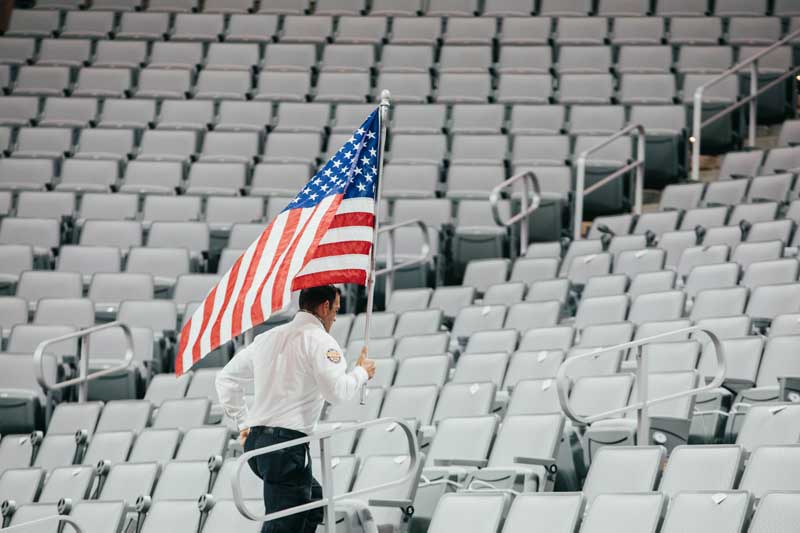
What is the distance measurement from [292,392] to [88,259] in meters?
5.13

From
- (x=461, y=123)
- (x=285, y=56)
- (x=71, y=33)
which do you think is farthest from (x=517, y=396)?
(x=71, y=33)

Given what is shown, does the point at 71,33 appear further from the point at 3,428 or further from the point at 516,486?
the point at 516,486

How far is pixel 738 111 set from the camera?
984 cm

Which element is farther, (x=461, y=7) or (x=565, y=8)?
(x=461, y=7)

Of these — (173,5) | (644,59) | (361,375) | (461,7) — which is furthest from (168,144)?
(361,375)

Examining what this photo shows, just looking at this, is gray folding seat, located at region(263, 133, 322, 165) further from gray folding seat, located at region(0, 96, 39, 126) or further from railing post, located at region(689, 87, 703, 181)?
railing post, located at region(689, 87, 703, 181)

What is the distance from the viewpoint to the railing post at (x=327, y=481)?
12.6 feet

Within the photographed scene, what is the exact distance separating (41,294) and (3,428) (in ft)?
4.27

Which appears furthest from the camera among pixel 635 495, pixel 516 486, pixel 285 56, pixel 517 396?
pixel 285 56

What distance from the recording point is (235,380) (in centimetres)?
408

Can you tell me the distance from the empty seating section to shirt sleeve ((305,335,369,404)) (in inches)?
28.7

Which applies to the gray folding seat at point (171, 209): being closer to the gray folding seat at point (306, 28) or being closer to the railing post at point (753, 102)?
the gray folding seat at point (306, 28)

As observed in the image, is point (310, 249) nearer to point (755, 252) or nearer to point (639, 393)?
point (639, 393)

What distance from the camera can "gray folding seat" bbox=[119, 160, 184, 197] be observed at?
965 centimetres
